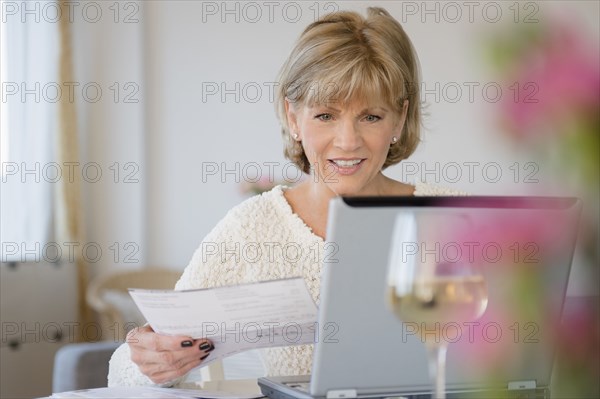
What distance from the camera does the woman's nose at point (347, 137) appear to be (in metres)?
1.78

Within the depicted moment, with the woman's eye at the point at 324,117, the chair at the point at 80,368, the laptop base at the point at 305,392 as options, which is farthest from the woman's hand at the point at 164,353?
the chair at the point at 80,368

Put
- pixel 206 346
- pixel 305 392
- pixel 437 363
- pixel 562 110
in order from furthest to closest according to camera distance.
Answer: pixel 206 346, pixel 305 392, pixel 437 363, pixel 562 110

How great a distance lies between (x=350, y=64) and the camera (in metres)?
1.83

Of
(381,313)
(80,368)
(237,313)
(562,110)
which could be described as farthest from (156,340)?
(80,368)

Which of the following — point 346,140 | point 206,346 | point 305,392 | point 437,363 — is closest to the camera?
point 437,363

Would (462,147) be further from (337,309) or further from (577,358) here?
(577,358)

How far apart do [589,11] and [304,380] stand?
4179mm

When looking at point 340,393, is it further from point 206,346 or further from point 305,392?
point 206,346

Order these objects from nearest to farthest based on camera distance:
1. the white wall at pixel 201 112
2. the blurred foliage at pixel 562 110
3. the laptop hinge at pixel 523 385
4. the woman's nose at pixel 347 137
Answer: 1. the blurred foliage at pixel 562 110
2. the laptop hinge at pixel 523 385
3. the woman's nose at pixel 347 137
4. the white wall at pixel 201 112

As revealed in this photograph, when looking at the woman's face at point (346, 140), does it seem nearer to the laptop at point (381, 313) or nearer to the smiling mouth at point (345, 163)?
the smiling mouth at point (345, 163)

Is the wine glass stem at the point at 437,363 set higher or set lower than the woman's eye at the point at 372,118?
lower

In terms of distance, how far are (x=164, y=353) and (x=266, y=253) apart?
551 mm

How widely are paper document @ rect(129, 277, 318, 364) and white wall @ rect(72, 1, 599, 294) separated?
3.53m

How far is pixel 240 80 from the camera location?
16.2ft
